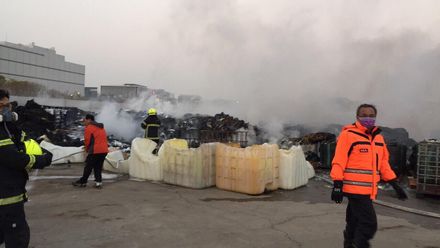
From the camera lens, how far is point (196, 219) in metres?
5.81

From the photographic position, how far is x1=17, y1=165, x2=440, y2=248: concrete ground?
4.84 meters

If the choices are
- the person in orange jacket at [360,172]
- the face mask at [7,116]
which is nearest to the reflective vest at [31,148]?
the face mask at [7,116]

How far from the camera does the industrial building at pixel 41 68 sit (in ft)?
254

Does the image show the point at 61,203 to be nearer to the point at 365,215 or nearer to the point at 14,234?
the point at 14,234

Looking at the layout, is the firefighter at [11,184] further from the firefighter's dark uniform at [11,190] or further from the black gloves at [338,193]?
the black gloves at [338,193]

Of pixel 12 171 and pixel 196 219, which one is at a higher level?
pixel 12 171

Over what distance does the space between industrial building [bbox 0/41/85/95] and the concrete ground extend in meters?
80.5

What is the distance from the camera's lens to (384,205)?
23.8 ft

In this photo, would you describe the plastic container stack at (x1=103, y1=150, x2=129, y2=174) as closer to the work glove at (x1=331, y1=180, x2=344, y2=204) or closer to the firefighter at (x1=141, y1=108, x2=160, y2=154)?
the firefighter at (x1=141, y1=108, x2=160, y2=154)

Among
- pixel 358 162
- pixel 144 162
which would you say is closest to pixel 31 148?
pixel 358 162

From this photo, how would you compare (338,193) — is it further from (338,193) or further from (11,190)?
(11,190)

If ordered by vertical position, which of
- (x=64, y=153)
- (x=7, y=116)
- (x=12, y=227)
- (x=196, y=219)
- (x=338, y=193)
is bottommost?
(x=196, y=219)

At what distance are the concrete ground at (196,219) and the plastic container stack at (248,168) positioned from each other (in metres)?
0.22

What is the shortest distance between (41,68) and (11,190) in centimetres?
9168
